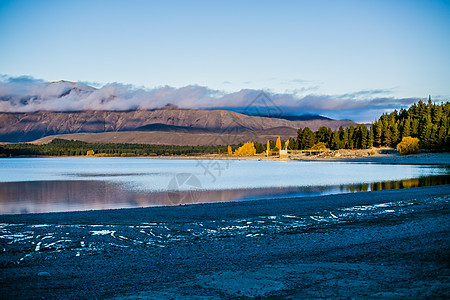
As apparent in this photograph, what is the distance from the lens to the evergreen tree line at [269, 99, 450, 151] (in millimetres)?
86037

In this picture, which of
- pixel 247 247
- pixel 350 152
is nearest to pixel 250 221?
pixel 247 247

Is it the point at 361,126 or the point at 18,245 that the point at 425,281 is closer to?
the point at 18,245

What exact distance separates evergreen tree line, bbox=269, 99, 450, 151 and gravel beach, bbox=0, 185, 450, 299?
79281 mm

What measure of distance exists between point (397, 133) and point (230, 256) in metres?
100

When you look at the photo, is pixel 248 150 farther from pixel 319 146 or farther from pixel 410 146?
pixel 410 146

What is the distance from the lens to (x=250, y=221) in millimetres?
13523

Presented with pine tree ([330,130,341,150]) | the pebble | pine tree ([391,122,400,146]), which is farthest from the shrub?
the pebble

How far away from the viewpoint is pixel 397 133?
9956cm

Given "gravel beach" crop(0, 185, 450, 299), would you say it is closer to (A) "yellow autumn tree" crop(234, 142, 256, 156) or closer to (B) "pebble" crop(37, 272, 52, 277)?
(B) "pebble" crop(37, 272, 52, 277)

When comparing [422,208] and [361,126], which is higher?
[361,126]

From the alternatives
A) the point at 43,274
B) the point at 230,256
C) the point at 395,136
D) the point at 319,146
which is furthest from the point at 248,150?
the point at 43,274

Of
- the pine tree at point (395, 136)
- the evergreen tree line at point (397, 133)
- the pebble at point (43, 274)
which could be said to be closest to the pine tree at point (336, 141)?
the evergreen tree line at point (397, 133)

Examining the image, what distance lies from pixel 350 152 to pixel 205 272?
10870cm

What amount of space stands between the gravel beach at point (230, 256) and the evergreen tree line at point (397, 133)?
260 ft
